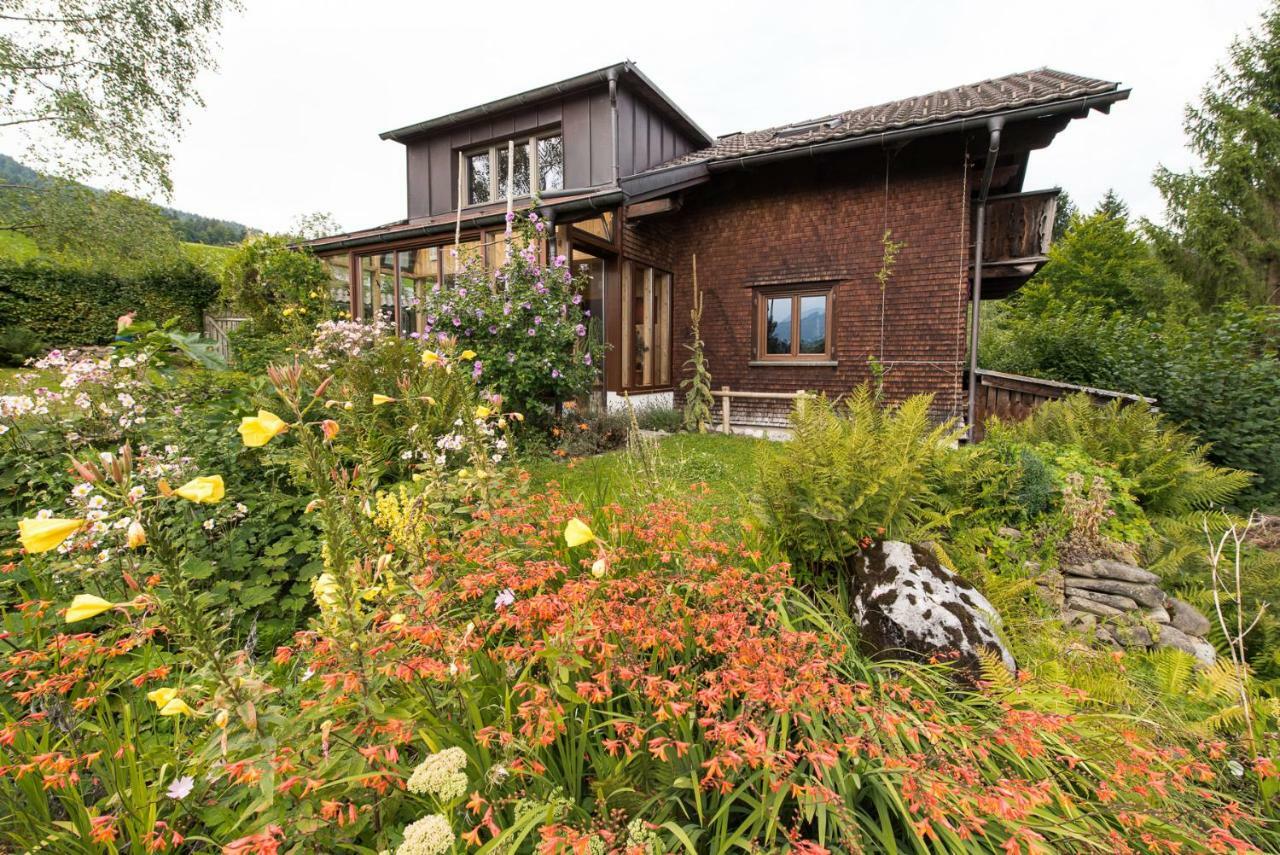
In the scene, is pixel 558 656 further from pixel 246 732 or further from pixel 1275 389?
pixel 1275 389

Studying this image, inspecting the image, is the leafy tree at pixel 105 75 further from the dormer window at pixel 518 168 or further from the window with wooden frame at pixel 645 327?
the window with wooden frame at pixel 645 327

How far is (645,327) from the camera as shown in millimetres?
8852

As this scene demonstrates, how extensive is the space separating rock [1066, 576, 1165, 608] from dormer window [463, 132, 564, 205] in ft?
30.7

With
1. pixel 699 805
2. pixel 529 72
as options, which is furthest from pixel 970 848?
pixel 529 72

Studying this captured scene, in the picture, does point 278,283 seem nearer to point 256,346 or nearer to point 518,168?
point 256,346

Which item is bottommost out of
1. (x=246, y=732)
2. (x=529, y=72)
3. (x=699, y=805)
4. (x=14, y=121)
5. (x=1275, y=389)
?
(x=699, y=805)

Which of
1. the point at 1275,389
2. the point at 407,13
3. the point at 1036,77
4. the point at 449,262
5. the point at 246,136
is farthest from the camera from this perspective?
the point at 246,136

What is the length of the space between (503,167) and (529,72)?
1956mm

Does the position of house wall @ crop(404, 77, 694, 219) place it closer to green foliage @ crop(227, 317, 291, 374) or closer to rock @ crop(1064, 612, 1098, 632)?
green foliage @ crop(227, 317, 291, 374)

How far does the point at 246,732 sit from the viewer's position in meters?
0.94

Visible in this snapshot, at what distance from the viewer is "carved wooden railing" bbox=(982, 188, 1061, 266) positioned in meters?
7.21

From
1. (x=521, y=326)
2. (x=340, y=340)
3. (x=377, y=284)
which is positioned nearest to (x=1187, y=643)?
(x=521, y=326)

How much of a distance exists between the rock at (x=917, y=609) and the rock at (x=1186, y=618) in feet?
6.57

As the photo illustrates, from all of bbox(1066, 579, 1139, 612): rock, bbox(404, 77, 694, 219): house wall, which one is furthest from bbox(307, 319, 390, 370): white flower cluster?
bbox(1066, 579, 1139, 612): rock
